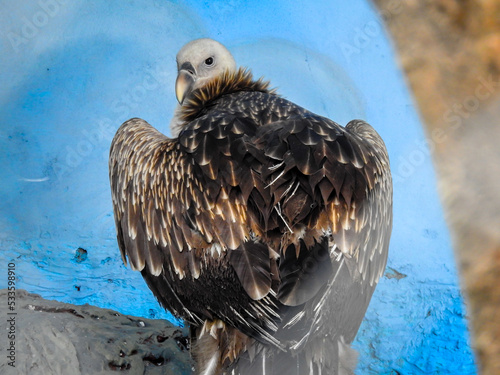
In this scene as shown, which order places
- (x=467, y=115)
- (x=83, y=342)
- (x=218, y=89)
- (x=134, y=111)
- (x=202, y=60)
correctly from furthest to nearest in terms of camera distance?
1. (x=134, y=111)
2. (x=202, y=60)
3. (x=218, y=89)
4. (x=83, y=342)
5. (x=467, y=115)

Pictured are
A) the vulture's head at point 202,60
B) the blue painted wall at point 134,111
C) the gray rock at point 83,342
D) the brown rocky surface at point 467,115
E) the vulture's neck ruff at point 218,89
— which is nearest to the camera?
the brown rocky surface at point 467,115

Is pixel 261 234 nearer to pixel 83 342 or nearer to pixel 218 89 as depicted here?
pixel 83 342

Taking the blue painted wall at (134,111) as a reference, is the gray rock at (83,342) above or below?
below

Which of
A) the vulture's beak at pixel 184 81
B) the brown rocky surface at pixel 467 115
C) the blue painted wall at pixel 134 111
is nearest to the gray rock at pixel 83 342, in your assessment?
the blue painted wall at pixel 134 111

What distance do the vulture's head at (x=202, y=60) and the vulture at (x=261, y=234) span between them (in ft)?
3.25

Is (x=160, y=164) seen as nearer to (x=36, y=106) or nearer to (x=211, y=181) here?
(x=211, y=181)

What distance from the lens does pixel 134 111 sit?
4.45m

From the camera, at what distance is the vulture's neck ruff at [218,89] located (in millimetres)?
3732

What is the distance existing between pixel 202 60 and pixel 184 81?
10.1 inches

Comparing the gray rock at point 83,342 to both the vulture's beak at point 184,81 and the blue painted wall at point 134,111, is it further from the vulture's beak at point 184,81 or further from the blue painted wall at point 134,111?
the vulture's beak at point 184,81

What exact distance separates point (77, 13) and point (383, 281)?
10.1 feet

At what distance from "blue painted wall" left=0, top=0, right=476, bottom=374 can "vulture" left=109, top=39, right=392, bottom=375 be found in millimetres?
1183

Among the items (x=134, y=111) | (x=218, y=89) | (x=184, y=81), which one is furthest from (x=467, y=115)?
(x=134, y=111)

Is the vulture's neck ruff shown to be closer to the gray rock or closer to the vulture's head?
the vulture's head
